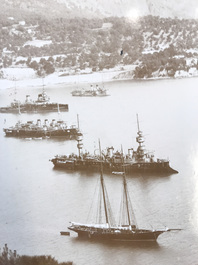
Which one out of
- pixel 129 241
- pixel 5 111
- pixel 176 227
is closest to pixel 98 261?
pixel 129 241

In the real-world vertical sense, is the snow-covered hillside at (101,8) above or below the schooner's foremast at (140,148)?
above

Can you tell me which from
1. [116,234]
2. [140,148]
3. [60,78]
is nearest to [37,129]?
[60,78]

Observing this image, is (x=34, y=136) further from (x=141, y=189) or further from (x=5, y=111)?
(x=141, y=189)

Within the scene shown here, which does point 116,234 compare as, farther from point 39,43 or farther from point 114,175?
point 39,43

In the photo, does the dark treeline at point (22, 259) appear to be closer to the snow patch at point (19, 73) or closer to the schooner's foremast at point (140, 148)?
the schooner's foremast at point (140, 148)

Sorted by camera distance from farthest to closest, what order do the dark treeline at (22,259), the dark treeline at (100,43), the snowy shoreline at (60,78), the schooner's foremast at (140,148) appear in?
the snowy shoreline at (60,78) → the dark treeline at (100,43) → the schooner's foremast at (140,148) → the dark treeline at (22,259)

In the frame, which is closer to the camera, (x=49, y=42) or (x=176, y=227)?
(x=176, y=227)

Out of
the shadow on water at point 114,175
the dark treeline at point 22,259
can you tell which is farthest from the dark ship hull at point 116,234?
the shadow on water at point 114,175
